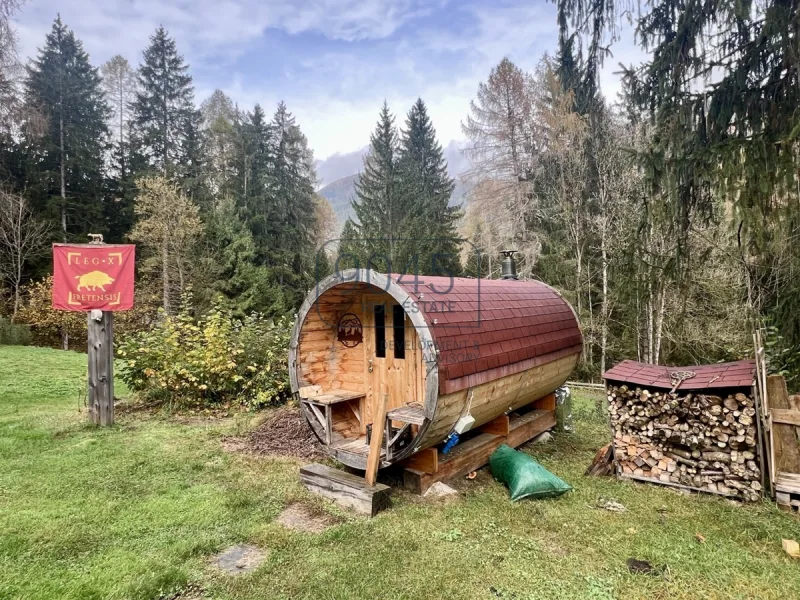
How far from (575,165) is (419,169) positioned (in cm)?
1652

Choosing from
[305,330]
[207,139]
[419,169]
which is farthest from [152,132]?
[305,330]

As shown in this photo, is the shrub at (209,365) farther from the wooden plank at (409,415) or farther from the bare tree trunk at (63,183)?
the bare tree trunk at (63,183)

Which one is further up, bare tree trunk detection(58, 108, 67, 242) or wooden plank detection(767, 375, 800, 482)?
bare tree trunk detection(58, 108, 67, 242)

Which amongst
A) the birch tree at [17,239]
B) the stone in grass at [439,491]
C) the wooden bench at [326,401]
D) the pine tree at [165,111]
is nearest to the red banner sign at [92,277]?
the wooden bench at [326,401]

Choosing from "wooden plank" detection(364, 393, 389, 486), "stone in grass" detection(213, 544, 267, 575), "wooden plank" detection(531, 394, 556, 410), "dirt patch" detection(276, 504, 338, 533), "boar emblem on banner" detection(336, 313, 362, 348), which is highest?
"boar emblem on banner" detection(336, 313, 362, 348)

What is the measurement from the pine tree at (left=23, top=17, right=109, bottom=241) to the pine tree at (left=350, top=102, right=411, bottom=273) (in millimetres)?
12880

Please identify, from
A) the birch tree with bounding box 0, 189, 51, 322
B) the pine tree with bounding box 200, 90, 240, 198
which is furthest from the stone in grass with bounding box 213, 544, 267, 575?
the pine tree with bounding box 200, 90, 240, 198

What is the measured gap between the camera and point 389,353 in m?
5.67

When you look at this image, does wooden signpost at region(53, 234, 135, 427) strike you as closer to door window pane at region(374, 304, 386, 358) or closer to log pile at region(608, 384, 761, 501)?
door window pane at region(374, 304, 386, 358)

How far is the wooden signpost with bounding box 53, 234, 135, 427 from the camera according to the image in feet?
21.5

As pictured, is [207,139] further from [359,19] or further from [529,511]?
[529,511]

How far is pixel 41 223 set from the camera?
60.1ft

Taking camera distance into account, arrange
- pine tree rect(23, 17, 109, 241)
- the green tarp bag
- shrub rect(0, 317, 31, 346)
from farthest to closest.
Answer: pine tree rect(23, 17, 109, 241), shrub rect(0, 317, 31, 346), the green tarp bag

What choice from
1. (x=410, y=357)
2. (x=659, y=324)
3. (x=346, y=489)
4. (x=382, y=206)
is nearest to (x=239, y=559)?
(x=346, y=489)
